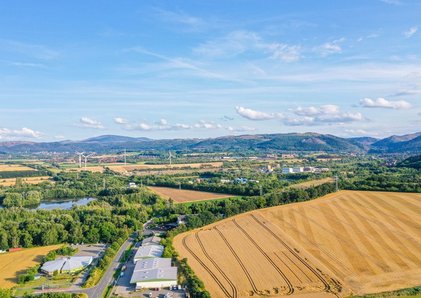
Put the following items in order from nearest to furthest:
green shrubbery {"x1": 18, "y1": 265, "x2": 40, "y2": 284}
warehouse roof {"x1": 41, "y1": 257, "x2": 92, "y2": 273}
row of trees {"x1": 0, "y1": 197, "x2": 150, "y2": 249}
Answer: green shrubbery {"x1": 18, "y1": 265, "x2": 40, "y2": 284}
warehouse roof {"x1": 41, "y1": 257, "x2": 92, "y2": 273}
row of trees {"x1": 0, "y1": 197, "x2": 150, "y2": 249}

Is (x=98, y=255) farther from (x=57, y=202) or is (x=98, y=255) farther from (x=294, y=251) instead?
(x=57, y=202)

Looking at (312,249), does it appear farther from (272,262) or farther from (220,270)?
(220,270)

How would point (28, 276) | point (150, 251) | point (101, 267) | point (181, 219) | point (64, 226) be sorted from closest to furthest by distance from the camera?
point (28, 276)
point (101, 267)
point (150, 251)
point (64, 226)
point (181, 219)

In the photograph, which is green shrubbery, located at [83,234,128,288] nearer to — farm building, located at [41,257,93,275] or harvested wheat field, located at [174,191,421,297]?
farm building, located at [41,257,93,275]

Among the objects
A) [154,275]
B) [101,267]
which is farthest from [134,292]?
[101,267]

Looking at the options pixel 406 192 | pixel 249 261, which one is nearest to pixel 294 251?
pixel 249 261

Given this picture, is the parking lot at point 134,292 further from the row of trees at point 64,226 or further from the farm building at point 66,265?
the row of trees at point 64,226

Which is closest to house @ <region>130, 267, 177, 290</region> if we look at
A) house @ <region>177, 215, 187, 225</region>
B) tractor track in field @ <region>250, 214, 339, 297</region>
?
tractor track in field @ <region>250, 214, 339, 297</region>
